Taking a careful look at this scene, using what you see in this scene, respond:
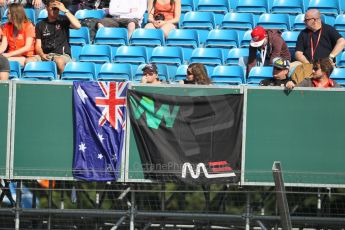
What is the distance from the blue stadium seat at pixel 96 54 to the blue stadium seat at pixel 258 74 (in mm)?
2377

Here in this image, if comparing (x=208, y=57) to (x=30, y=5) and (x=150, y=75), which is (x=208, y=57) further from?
(x=30, y=5)

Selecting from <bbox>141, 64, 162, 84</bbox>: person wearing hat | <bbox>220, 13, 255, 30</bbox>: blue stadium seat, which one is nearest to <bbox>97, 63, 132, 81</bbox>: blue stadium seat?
<bbox>141, 64, 162, 84</bbox>: person wearing hat

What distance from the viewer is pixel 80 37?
15430 millimetres

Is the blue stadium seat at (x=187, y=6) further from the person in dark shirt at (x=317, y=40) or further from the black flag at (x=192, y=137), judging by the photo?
the black flag at (x=192, y=137)

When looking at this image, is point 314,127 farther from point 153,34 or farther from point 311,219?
point 153,34

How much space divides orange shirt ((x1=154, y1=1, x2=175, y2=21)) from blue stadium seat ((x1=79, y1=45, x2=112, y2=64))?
1.14 meters

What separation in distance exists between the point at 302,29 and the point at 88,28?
3153mm

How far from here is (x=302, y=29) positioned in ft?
50.0

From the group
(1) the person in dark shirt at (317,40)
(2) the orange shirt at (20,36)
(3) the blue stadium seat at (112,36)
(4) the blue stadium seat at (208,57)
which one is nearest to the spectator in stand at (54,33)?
(2) the orange shirt at (20,36)

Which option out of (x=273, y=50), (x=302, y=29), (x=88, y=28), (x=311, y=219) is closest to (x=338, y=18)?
(x=302, y=29)

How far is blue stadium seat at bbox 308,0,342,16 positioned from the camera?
15.8 metres

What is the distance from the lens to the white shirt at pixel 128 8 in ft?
51.2

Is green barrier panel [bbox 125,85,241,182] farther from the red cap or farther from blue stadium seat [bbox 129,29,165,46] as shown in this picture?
blue stadium seat [bbox 129,29,165,46]

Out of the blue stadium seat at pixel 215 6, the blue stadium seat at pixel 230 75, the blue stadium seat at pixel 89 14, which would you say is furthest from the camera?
the blue stadium seat at pixel 215 6
